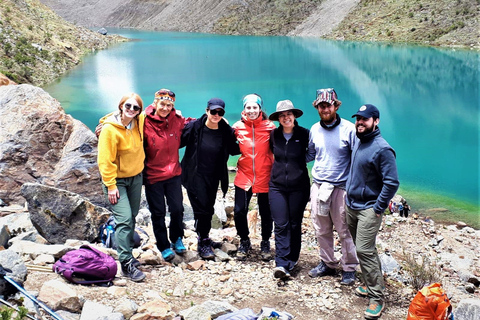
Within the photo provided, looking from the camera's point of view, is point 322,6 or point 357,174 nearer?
point 357,174

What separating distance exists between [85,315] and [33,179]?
15.0 ft

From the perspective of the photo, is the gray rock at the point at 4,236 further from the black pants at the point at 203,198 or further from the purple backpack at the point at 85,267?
the black pants at the point at 203,198

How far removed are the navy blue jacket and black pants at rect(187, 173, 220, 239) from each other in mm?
1601

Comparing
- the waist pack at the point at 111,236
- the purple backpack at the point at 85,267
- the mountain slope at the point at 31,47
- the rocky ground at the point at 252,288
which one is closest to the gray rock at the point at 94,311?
the rocky ground at the point at 252,288

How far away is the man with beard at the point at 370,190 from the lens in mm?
3908

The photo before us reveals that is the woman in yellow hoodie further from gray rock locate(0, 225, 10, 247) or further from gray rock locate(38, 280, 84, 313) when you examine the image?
gray rock locate(0, 225, 10, 247)

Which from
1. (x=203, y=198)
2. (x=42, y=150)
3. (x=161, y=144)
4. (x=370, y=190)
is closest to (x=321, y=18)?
(x=42, y=150)

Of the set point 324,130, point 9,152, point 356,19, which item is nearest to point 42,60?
point 9,152

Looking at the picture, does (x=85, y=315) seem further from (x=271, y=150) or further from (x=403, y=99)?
(x=403, y=99)

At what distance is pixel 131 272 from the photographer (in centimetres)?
459

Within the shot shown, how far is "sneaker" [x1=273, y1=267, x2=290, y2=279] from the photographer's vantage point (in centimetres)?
475

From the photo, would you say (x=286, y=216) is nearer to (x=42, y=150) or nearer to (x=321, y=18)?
→ (x=42, y=150)

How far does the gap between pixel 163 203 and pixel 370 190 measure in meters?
2.23

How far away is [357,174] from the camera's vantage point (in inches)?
163
